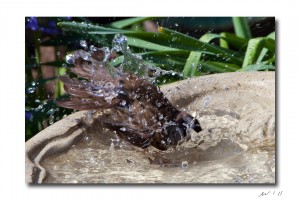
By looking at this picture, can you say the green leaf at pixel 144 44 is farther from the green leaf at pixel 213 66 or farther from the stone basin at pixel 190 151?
the stone basin at pixel 190 151

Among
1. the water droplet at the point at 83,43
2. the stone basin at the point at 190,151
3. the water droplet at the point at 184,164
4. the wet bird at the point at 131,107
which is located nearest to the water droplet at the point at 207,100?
the stone basin at the point at 190,151

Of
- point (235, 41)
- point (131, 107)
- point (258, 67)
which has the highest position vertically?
point (235, 41)

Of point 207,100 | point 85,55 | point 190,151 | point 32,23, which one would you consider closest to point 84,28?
point 32,23

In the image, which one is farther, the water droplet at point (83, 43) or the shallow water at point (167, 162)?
the water droplet at point (83, 43)

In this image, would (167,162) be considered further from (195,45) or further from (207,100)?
(195,45)
